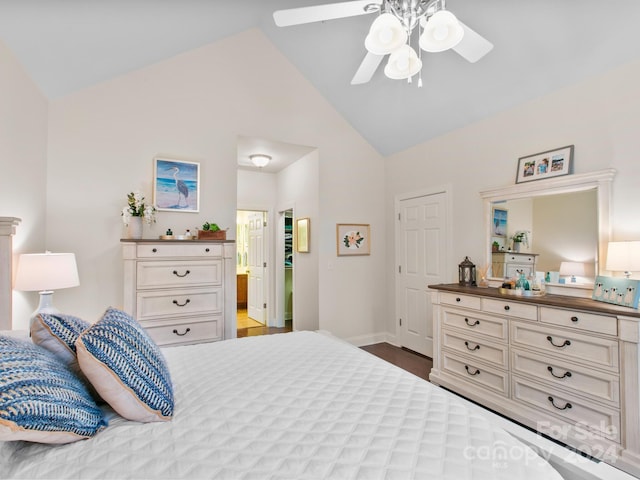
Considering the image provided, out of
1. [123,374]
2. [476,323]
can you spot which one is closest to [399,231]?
[476,323]

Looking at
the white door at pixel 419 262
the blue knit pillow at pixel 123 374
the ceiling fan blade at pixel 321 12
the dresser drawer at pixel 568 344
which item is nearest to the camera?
the blue knit pillow at pixel 123 374

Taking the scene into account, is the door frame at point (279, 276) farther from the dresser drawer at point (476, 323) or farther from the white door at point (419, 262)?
the dresser drawer at point (476, 323)

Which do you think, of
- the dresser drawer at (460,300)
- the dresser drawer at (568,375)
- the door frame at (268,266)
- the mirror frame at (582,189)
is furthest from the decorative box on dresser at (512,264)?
the door frame at (268,266)

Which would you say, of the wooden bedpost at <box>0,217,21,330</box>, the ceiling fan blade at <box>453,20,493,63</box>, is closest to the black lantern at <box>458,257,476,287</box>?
the ceiling fan blade at <box>453,20,493,63</box>

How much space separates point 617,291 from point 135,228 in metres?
3.55

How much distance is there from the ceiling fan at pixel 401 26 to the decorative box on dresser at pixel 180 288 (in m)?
1.84

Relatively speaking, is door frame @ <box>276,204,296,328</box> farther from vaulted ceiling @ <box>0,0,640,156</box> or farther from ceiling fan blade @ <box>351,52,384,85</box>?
ceiling fan blade @ <box>351,52,384,85</box>

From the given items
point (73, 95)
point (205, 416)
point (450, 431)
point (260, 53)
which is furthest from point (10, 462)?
point (260, 53)

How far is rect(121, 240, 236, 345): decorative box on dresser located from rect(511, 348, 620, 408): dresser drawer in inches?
90.7

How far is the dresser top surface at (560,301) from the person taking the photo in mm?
1857

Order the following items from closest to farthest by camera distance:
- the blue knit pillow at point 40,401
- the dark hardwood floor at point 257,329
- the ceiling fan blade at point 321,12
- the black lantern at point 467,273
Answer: the blue knit pillow at point 40,401 < the ceiling fan blade at point 321,12 < the black lantern at point 467,273 < the dark hardwood floor at point 257,329

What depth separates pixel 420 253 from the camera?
150 inches

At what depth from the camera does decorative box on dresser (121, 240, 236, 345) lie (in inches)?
98.1

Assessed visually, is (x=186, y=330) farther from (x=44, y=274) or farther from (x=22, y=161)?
(x=22, y=161)
